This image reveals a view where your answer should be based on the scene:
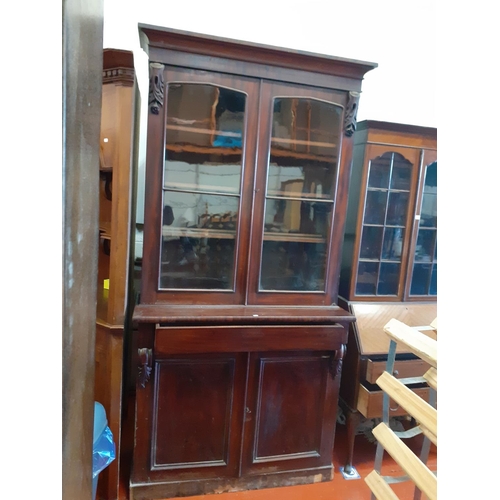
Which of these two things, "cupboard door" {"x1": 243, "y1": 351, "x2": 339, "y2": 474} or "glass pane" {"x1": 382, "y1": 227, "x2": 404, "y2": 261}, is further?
"glass pane" {"x1": 382, "y1": 227, "x2": 404, "y2": 261}

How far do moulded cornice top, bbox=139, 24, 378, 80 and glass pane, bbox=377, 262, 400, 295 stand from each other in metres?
0.96

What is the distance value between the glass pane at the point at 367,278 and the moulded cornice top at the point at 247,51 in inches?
36.1

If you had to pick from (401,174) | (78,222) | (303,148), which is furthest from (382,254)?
(78,222)

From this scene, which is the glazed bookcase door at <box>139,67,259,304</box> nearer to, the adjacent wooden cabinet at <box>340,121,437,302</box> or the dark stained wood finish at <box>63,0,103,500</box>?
the adjacent wooden cabinet at <box>340,121,437,302</box>

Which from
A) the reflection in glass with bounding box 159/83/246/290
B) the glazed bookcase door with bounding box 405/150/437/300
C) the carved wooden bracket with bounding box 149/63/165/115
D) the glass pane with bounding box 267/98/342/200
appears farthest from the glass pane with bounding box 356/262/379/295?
the carved wooden bracket with bounding box 149/63/165/115

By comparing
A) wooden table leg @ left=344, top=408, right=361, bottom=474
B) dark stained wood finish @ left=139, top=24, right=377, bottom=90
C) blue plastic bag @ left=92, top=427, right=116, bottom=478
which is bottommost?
wooden table leg @ left=344, top=408, right=361, bottom=474

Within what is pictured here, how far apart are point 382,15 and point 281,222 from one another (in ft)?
4.77

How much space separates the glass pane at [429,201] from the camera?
6.56 feet

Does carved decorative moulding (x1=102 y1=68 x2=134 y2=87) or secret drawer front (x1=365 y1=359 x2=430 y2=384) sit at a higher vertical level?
carved decorative moulding (x1=102 y1=68 x2=134 y2=87)

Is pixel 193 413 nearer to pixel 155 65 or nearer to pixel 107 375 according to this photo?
pixel 107 375

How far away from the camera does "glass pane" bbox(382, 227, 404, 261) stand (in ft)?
6.31

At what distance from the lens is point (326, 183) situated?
1.69 m

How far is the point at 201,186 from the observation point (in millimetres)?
1576
